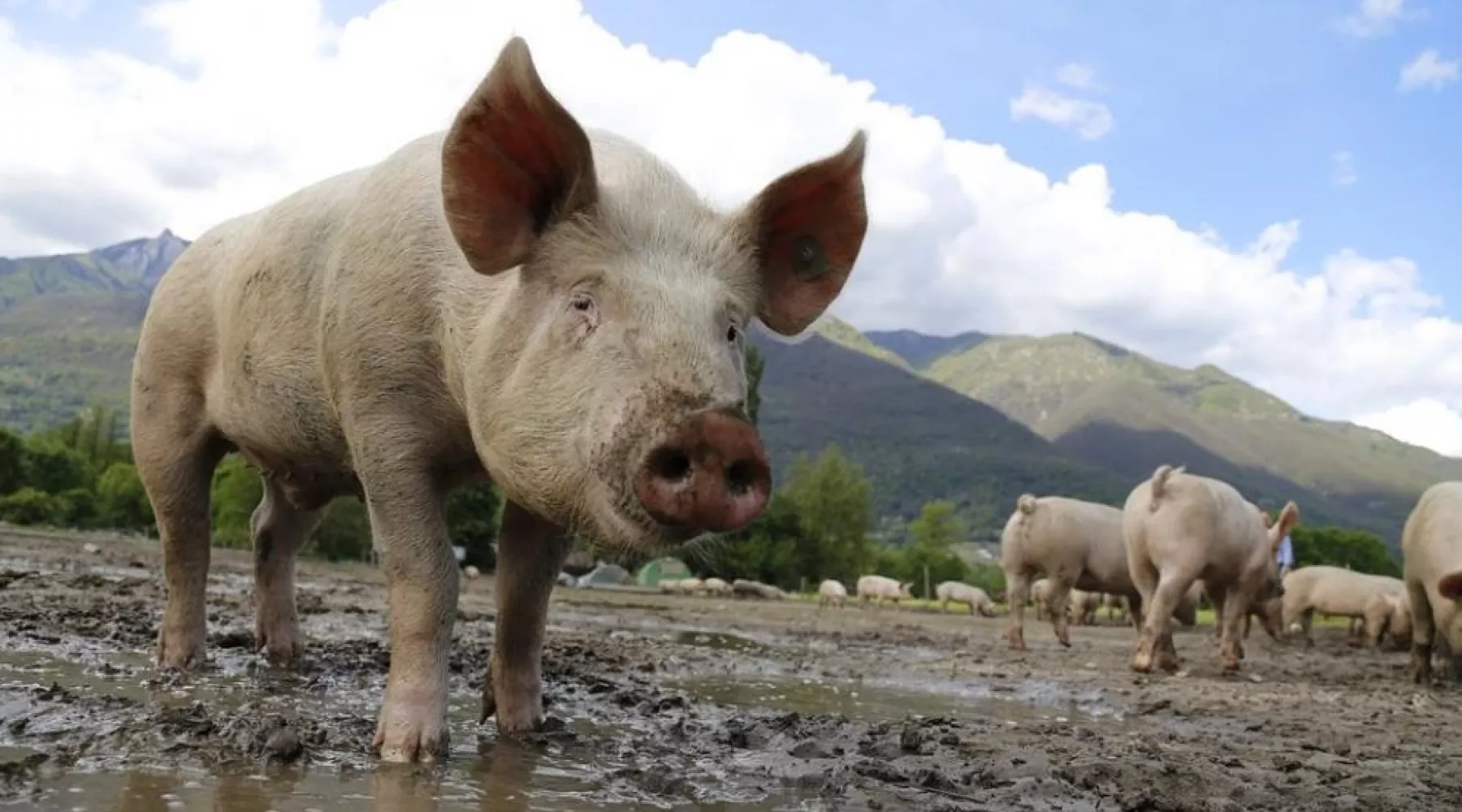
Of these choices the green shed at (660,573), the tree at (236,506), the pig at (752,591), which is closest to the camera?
the pig at (752,591)

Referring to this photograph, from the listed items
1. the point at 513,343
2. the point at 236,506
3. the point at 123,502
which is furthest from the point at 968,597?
the point at 123,502

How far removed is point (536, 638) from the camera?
15.7ft

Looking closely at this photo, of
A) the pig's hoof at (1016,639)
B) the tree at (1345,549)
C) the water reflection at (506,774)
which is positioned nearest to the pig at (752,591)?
the pig's hoof at (1016,639)

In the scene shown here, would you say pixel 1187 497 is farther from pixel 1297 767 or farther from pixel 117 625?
pixel 117 625

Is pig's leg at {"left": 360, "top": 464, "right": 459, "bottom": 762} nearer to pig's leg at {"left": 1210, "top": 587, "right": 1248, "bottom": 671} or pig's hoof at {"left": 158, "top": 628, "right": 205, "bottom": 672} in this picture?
pig's hoof at {"left": 158, "top": 628, "right": 205, "bottom": 672}

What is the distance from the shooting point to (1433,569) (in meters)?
10.4

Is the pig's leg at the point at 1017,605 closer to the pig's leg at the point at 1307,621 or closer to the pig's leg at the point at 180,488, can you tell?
the pig's leg at the point at 1307,621

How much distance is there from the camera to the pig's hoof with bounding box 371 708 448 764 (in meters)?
3.79

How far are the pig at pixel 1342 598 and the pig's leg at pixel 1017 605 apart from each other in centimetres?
881

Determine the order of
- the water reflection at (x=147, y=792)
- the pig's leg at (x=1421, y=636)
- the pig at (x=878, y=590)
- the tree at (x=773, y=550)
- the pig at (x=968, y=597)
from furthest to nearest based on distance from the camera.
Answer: the tree at (x=773, y=550) → the pig at (x=878, y=590) → the pig at (x=968, y=597) → the pig's leg at (x=1421, y=636) → the water reflection at (x=147, y=792)

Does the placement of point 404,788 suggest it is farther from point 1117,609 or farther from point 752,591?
point 752,591

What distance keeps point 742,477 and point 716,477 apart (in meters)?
0.07

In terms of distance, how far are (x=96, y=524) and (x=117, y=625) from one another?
184ft

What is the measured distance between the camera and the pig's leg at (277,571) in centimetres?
646
